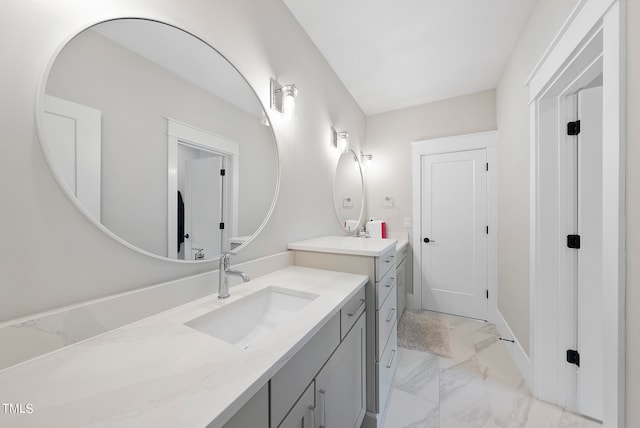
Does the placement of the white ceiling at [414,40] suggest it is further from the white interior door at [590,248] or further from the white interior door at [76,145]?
the white interior door at [76,145]

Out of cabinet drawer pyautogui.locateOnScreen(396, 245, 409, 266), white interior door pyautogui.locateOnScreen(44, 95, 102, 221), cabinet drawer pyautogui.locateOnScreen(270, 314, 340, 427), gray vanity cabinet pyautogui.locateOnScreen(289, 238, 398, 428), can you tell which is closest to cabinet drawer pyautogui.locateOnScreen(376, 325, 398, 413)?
gray vanity cabinet pyautogui.locateOnScreen(289, 238, 398, 428)

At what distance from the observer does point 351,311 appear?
43.9 inches

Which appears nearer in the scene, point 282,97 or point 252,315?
point 252,315

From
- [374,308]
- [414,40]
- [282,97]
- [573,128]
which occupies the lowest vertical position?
[374,308]

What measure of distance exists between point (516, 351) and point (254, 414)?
88.9 inches

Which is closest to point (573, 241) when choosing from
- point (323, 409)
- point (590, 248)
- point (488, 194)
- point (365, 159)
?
point (590, 248)

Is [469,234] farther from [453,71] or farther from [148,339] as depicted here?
[148,339]

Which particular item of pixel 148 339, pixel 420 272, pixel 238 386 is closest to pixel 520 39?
pixel 420 272

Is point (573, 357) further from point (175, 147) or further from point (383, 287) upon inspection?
point (175, 147)

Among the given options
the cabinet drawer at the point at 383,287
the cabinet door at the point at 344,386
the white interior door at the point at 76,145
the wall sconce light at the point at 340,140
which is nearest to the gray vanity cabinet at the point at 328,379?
the cabinet door at the point at 344,386

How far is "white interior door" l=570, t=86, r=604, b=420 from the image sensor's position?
1.36m

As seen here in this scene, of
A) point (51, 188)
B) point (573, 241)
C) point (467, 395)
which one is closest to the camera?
point (51, 188)

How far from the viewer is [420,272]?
2986mm

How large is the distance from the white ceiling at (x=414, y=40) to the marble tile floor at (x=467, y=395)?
2.60 meters
